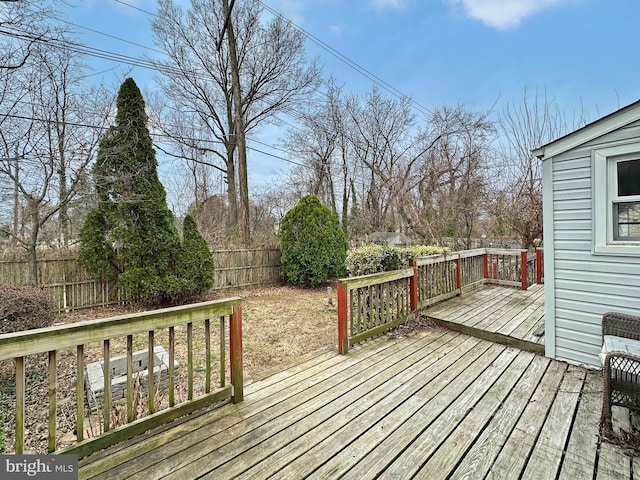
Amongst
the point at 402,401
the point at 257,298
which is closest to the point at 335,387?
the point at 402,401

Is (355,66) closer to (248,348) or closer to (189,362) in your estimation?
(248,348)

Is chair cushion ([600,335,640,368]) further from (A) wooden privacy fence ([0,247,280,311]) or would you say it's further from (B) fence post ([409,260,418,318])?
(A) wooden privacy fence ([0,247,280,311])

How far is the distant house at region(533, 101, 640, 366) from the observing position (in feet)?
9.32

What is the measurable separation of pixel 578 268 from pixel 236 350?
11.5ft

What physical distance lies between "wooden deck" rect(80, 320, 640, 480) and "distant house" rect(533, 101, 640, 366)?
48 cm

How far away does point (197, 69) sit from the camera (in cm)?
1206

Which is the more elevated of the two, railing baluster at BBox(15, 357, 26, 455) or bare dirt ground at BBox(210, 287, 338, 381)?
railing baluster at BBox(15, 357, 26, 455)

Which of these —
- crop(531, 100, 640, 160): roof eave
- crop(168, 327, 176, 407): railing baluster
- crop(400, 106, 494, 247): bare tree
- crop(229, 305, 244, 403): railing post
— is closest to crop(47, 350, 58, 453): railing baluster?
crop(168, 327, 176, 407): railing baluster

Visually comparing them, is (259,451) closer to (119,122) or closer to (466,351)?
(466,351)

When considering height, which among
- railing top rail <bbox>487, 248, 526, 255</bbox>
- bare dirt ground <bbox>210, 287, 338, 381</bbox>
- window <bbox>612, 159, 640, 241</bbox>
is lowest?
bare dirt ground <bbox>210, 287, 338, 381</bbox>

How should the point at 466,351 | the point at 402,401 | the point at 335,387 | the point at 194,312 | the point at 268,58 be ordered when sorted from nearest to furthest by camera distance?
the point at 194,312
the point at 402,401
the point at 335,387
the point at 466,351
the point at 268,58

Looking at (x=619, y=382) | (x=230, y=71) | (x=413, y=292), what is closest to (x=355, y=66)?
(x=230, y=71)

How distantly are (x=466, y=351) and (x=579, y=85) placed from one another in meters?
8.00

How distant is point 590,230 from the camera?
3055 millimetres
